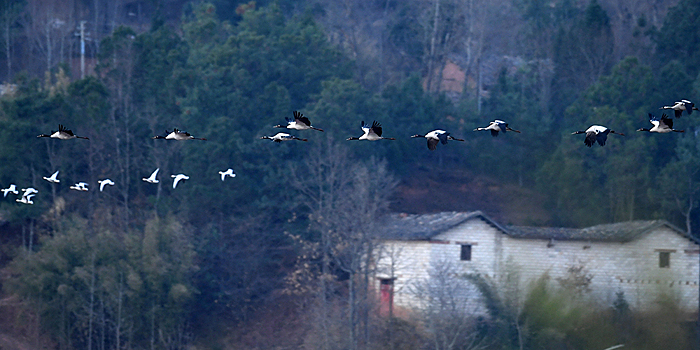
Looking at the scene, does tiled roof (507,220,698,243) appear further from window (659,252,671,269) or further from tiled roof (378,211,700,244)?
window (659,252,671,269)

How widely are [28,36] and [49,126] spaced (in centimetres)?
2185

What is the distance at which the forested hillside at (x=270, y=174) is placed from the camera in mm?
36375

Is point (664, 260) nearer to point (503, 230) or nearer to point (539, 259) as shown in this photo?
point (539, 259)

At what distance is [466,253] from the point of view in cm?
3534

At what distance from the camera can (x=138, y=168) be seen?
1688 inches

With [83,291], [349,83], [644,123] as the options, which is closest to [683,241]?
[644,123]

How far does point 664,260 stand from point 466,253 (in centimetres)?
826

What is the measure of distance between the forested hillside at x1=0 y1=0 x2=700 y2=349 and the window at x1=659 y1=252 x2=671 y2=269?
4.34m

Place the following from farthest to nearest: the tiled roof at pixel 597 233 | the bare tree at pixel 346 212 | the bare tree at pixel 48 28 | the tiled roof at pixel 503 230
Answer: the bare tree at pixel 48 28 < the tiled roof at pixel 597 233 < the tiled roof at pixel 503 230 < the bare tree at pixel 346 212

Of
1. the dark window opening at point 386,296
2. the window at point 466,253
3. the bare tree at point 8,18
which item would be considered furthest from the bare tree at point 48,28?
the window at point 466,253

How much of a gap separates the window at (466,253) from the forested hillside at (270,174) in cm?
324

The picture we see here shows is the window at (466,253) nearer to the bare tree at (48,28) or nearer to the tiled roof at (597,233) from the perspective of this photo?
the tiled roof at (597,233)

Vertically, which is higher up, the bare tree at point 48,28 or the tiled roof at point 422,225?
the bare tree at point 48,28

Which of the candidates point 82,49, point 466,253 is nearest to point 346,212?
point 466,253
